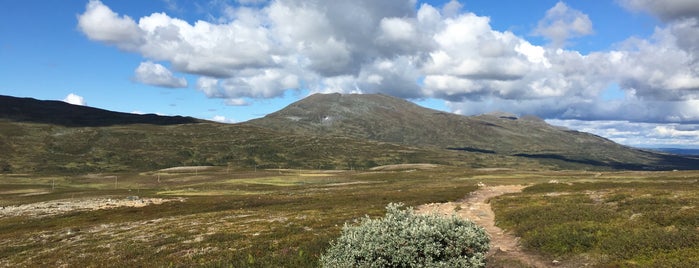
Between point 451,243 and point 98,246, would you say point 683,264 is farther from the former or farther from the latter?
point 98,246

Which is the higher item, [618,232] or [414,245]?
[414,245]

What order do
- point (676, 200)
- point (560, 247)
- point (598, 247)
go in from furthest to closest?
point (676, 200)
point (560, 247)
point (598, 247)

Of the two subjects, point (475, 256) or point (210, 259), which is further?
point (210, 259)

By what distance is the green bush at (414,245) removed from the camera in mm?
14672

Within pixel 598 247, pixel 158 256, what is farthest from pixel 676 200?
pixel 158 256

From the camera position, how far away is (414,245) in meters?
14.9

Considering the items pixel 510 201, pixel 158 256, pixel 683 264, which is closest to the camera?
pixel 683 264

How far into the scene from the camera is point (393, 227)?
1565cm

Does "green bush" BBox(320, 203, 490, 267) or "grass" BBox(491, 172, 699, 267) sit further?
"grass" BBox(491, 172, 699, 267)

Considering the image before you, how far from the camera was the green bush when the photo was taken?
14.7 meters

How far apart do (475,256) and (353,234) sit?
456 centimetres

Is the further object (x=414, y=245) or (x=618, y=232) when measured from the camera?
(x=618, y=232)

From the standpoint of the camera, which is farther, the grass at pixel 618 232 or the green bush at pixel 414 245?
the grass at pixel 618 232

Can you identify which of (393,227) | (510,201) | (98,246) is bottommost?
(98,246)
